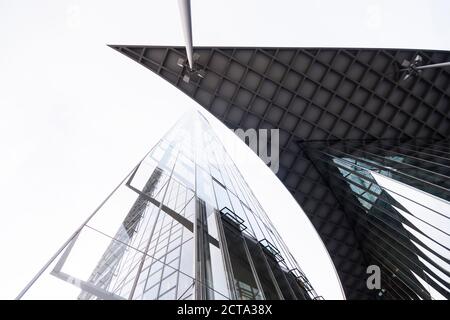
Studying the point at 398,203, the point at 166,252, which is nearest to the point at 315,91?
the point at 398,203

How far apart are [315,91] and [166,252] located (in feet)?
84.4

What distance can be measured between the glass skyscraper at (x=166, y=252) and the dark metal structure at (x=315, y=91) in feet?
54.7

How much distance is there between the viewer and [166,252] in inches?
372

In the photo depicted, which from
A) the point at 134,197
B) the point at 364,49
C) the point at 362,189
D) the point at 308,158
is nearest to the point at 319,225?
the point at 308,158

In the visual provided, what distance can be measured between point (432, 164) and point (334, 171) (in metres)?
9.85

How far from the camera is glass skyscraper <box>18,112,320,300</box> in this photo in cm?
730

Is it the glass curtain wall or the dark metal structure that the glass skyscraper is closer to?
the glass curtain wall

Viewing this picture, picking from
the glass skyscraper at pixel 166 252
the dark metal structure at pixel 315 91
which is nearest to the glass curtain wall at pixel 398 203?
the dark metal structure at pixel 315 91

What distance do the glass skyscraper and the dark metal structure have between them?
16.7 metres

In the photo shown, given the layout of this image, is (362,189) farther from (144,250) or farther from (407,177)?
(144,250)

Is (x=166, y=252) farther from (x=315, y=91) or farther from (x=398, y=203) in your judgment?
(x=315, y=91)

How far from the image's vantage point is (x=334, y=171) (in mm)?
31609

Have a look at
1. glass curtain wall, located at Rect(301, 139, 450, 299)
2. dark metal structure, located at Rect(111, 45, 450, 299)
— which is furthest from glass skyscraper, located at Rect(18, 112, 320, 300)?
dark metal structure, located at Rect(111, 45, 450, 299)
